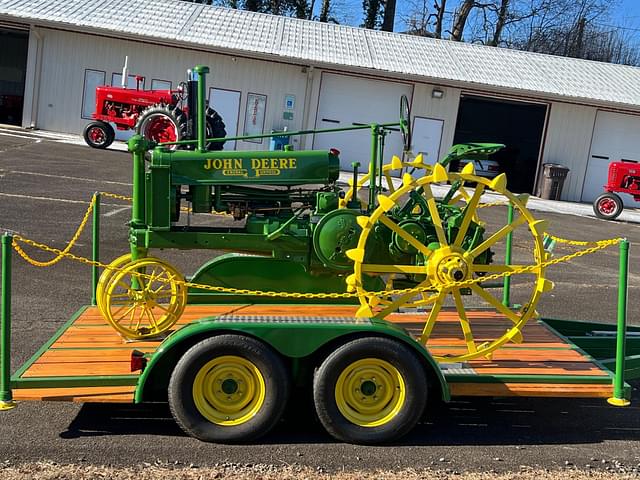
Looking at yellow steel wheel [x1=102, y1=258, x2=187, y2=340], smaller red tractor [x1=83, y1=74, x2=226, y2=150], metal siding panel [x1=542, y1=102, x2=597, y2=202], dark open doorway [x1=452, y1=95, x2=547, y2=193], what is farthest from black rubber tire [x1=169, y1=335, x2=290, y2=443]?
dark open doorway [x1=452, y1=95, x2=547, y2=193]

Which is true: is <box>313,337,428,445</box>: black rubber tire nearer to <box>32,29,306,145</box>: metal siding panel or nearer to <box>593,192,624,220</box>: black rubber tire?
<box>593,192,624,220</box>: black rubber tire

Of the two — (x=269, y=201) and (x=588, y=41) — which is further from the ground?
(x=588, y=41)

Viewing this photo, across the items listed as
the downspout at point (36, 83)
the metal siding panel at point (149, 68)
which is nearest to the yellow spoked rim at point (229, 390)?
the metal siding panel at point (149, 68)

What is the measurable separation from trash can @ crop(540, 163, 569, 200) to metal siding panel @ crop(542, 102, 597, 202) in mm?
852

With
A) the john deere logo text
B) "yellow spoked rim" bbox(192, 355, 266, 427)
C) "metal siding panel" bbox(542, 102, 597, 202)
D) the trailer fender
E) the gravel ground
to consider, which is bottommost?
the gravel ground

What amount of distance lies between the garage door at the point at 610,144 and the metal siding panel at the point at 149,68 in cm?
923

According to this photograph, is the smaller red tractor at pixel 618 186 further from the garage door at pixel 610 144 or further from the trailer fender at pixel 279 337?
the trailer fender at pixel 279 337

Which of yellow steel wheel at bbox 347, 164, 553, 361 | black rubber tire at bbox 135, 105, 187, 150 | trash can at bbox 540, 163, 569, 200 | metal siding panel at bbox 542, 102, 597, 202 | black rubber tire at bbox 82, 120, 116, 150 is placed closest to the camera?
yellow steel wheel at bbox 347, 164, 553, 361

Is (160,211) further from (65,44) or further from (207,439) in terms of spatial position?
(65,44)

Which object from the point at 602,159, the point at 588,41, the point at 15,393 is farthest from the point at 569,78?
the point at 588,41

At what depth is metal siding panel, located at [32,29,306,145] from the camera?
68.8ft

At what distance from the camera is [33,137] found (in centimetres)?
1958

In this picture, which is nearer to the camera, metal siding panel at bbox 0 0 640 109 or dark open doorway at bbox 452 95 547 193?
metal siding panel at bbox 0 0 640 109

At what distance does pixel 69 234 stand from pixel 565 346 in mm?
6582
